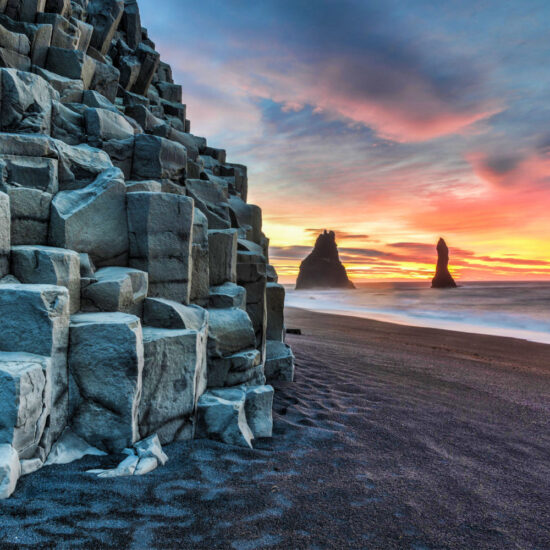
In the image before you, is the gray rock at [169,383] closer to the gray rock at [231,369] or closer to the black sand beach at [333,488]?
the black sand beach at [333,488]

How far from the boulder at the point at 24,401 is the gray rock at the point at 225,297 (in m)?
2.45

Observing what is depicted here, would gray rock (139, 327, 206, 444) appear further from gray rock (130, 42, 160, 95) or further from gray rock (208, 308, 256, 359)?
gray rock (130, 42, 160, 95)

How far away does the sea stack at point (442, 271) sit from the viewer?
92.8m

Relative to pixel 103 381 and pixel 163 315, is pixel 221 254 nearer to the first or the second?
pixel 163 315

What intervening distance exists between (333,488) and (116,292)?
2.67 m

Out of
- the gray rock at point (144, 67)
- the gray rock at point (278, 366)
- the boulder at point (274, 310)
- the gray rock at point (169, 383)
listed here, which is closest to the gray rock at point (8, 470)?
the gray rock at point (169, 383)

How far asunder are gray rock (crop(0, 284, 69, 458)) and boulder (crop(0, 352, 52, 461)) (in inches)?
3.2

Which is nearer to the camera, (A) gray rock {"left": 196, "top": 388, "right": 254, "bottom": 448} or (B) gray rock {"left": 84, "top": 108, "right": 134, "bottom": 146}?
(A) gray rock {"left": 196, "top": 388, "right": 254, "bottom": 448}

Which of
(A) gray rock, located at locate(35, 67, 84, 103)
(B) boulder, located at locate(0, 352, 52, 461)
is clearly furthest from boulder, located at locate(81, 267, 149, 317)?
(A) gray rock, located at locate(35, 67, 84, 103)

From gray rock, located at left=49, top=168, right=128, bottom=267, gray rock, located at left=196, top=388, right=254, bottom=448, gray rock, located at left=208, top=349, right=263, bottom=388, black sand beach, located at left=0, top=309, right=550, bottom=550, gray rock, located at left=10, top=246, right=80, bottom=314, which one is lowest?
black sand beach, located at left=0, top=309, right=550, bottom=550

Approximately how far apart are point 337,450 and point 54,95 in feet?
20.3

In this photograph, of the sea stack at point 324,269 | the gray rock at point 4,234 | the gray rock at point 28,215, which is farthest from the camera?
the sea stack at point 324,269

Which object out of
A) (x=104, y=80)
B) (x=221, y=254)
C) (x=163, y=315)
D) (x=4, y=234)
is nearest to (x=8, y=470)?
(x=163, y=315)

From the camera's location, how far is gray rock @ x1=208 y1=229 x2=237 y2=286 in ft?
17.7
